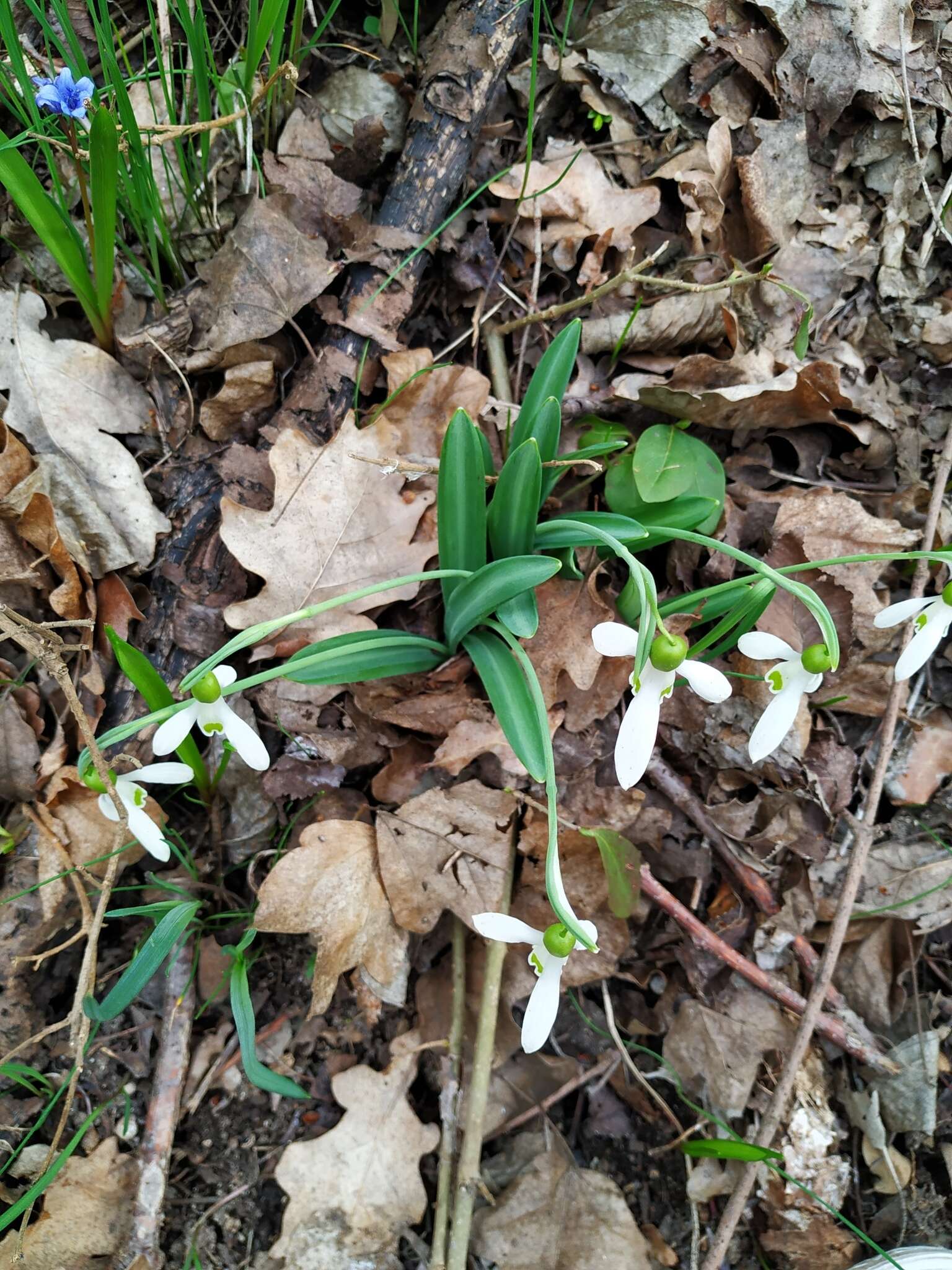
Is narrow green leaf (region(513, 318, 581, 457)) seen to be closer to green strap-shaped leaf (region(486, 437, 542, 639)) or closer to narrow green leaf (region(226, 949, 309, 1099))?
green strap-shaped leaf (region(486, 437, 542, 639))

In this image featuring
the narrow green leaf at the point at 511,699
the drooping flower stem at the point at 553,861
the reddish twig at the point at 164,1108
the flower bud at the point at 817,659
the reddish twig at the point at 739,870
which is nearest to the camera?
the drooping flower stem at the point at 553,861

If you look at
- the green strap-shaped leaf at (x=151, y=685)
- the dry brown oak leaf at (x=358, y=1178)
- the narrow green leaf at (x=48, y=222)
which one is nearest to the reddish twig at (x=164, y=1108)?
the dry brown oak leaf at (x=358, y=1178)

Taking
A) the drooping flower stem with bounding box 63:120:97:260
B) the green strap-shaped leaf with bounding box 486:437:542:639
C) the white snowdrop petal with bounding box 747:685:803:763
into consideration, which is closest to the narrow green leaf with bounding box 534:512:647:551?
the green strap-shaped leaf with bounding box 486:437:542:639

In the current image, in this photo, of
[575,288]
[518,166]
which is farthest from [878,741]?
[518,166]

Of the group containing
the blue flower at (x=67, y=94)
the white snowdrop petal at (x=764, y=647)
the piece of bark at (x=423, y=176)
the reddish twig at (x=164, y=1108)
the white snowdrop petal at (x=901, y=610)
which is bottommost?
the reddish twig at (x=164, y=1108)

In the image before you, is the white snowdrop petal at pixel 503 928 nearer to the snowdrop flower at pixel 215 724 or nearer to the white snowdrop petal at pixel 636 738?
the white snowdrop petal at pixel 636 738

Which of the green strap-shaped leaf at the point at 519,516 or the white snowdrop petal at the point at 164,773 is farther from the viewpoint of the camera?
the green strap-shaped leaf at the point at 519,516
